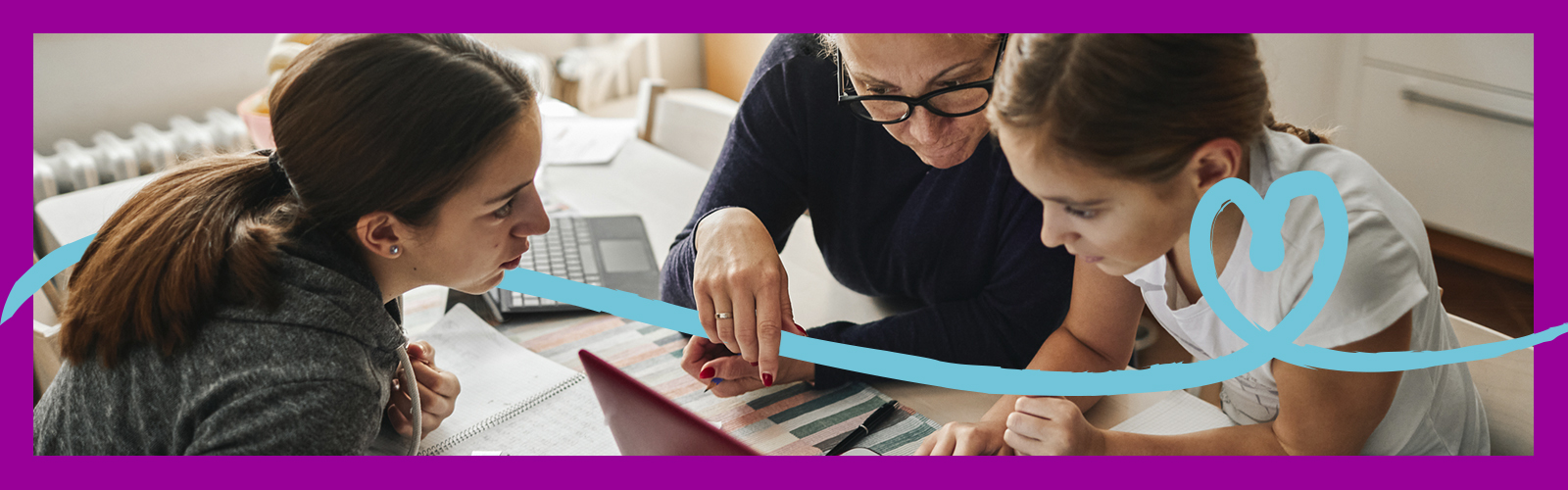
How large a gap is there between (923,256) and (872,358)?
8.6 inches

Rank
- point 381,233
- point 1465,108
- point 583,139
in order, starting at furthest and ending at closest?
point 1465,108 → point 583,139 → point 381,233

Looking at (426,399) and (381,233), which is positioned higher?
(381,233)

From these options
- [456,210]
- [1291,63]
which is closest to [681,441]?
[456,210]

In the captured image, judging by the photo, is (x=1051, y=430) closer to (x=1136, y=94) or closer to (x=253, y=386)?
(x=1136, y=94)

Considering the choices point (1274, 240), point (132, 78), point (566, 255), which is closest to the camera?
point (1274, 240)

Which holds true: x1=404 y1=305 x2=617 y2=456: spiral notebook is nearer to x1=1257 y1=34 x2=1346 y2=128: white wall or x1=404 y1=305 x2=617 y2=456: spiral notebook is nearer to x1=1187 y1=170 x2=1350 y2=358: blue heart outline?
x1=1187 y1=170 x2=1350 y2=358: blue heart outline

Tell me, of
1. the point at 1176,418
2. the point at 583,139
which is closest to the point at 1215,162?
the point at 1176,418

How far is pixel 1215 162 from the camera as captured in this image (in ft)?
2.06

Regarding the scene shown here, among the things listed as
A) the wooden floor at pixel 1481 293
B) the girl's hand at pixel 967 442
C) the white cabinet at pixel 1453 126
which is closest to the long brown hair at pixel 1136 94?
the girl's hand at pixel 967 442

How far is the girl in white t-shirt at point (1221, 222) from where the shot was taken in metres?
0.59

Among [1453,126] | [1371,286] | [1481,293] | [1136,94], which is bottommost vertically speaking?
[1481,293]

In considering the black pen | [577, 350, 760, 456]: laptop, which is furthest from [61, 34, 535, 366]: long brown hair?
the black pen

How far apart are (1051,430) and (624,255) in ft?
2.48

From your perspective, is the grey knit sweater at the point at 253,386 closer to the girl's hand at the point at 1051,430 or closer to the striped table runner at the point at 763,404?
the striped table runner at the point at 763,404
